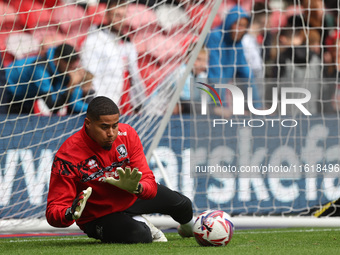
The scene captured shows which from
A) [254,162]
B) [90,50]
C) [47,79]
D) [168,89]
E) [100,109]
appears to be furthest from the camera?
[254,162]

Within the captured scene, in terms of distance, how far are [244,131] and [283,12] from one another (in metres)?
1.36

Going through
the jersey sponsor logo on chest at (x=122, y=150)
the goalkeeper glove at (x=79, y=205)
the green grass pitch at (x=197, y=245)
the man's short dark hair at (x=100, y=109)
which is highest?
the man's short dark hair at (x=100, y=109)

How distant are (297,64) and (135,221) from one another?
319 cm

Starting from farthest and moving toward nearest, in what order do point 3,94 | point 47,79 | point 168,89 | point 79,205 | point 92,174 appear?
point 168,89 → point 3,94 → point 47,79 → point 92,174 → point 79,205

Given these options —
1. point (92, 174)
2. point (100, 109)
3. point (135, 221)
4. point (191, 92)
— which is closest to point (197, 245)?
point (135, 221)

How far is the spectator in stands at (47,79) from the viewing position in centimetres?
532

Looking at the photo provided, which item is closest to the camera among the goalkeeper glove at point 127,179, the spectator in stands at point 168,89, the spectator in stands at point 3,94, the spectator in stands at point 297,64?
the goalkeeper glove at point 127,179

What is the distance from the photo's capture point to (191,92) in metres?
6.76

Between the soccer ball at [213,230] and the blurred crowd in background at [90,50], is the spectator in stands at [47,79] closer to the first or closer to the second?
the blurred crowd in background at [90,50]

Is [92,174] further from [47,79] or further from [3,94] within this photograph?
[3,94]

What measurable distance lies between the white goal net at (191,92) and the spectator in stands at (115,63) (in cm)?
1

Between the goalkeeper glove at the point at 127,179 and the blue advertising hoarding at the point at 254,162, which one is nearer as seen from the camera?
the goalkeeper glove at the point at 127,179

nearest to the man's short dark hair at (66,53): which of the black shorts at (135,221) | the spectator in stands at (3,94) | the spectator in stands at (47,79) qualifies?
the spectator in stands at (47,79)

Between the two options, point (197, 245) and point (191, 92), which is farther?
point (191, 92)
